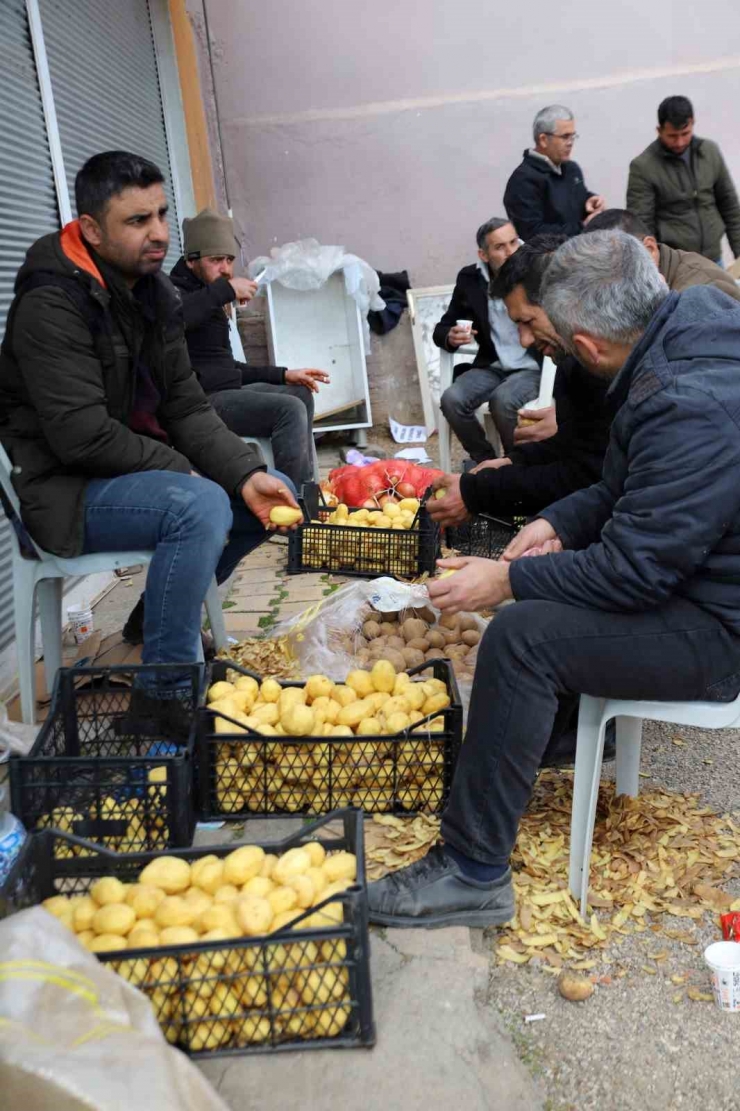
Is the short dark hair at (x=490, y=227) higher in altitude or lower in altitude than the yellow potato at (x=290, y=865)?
higher

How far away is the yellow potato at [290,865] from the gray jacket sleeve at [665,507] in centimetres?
81

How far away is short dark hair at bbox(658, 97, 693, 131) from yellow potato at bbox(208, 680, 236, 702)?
571cm

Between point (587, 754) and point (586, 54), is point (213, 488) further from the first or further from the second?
point (586, 54)

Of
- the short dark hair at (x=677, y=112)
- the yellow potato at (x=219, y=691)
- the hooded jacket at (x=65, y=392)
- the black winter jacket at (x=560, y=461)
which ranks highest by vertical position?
the short dark hair at (x=677, y=112)

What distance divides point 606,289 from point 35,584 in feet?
6.75

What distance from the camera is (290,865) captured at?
2.08m

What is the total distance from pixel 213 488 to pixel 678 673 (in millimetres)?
1660

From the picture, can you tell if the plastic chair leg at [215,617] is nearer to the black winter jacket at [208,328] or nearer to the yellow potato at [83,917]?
the yellow potato at [83,917]

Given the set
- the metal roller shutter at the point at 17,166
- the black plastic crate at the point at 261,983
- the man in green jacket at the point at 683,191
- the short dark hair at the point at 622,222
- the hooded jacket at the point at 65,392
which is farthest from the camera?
the man in green jacket at the point at 683,191

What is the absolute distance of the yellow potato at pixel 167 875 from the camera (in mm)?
2070

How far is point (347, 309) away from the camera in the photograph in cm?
873

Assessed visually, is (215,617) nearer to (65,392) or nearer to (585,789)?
(65,392)

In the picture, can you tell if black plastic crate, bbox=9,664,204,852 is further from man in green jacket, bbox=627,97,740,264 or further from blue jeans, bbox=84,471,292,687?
man in green jacket, bbox=627,97,740,264

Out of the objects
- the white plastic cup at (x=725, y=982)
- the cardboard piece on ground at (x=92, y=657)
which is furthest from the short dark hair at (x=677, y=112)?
the white plastic cup at (x=725, y=982)
